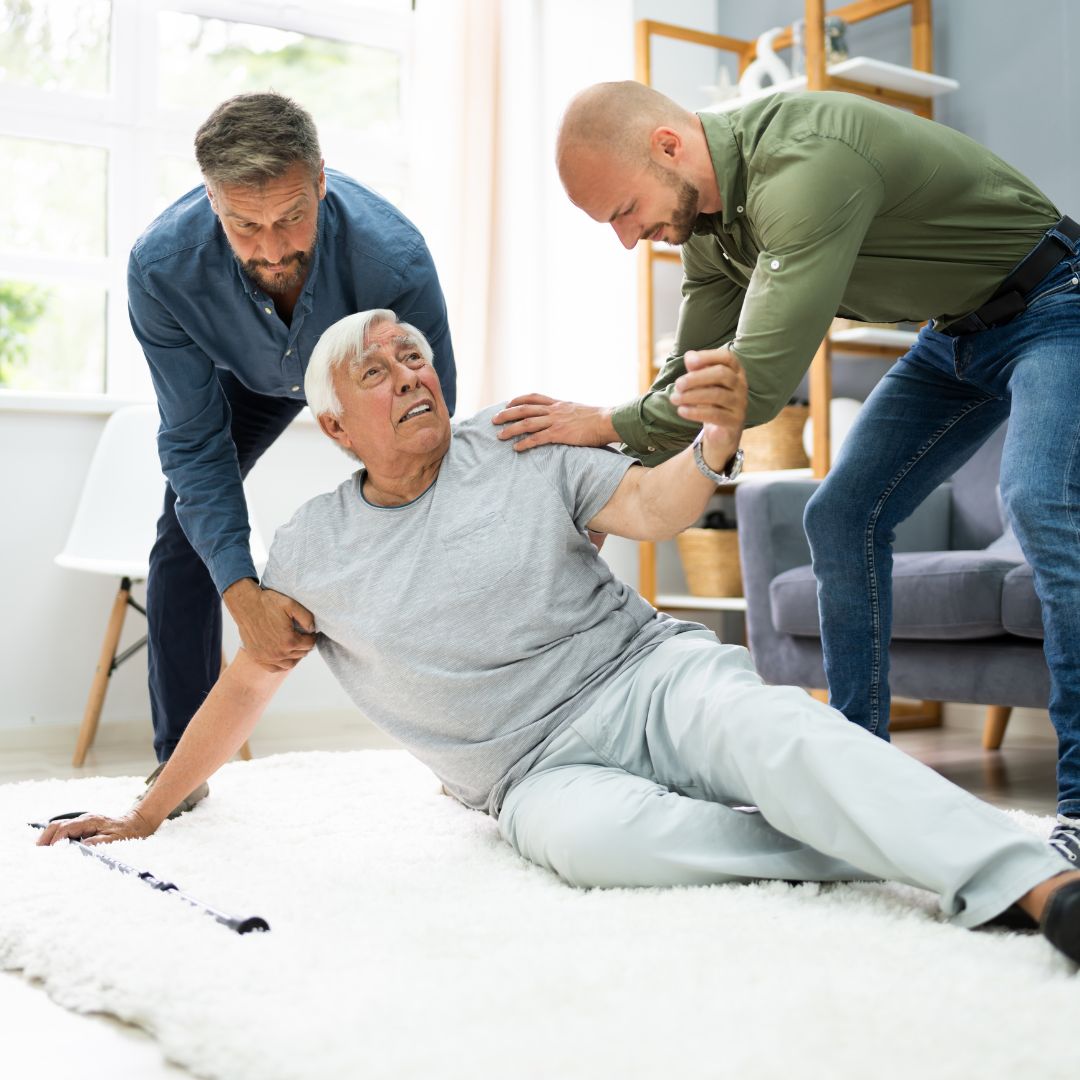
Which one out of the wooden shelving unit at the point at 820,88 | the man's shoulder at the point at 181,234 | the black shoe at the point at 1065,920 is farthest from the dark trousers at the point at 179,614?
the wooden shelving unit at the point at 820,88

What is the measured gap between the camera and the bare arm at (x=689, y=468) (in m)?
1.46

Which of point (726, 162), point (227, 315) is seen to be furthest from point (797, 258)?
point (227, 315)

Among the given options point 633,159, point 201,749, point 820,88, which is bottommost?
point 201,749

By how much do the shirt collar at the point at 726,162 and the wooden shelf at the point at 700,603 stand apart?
2.19 metres

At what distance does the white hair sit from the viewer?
171 centimetres

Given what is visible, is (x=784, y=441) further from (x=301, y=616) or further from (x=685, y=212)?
(x=301, y=616)

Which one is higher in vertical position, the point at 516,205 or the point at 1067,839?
the point at 516,205

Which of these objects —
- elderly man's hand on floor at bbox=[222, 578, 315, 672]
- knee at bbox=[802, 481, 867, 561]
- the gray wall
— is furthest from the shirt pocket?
the gray wall

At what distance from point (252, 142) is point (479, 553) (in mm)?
613

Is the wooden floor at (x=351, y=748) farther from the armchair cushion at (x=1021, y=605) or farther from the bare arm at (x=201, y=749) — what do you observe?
the bare arm at (x=201, y=749)

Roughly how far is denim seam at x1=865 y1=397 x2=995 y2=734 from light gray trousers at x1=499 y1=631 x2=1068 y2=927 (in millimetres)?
479

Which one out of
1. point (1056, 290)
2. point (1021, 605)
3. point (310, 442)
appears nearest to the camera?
point (1056, 290)

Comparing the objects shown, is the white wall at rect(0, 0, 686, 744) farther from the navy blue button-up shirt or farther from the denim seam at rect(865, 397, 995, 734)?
the denim seam at rect(865, 397, 995, 734)

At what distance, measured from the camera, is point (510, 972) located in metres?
1.21
